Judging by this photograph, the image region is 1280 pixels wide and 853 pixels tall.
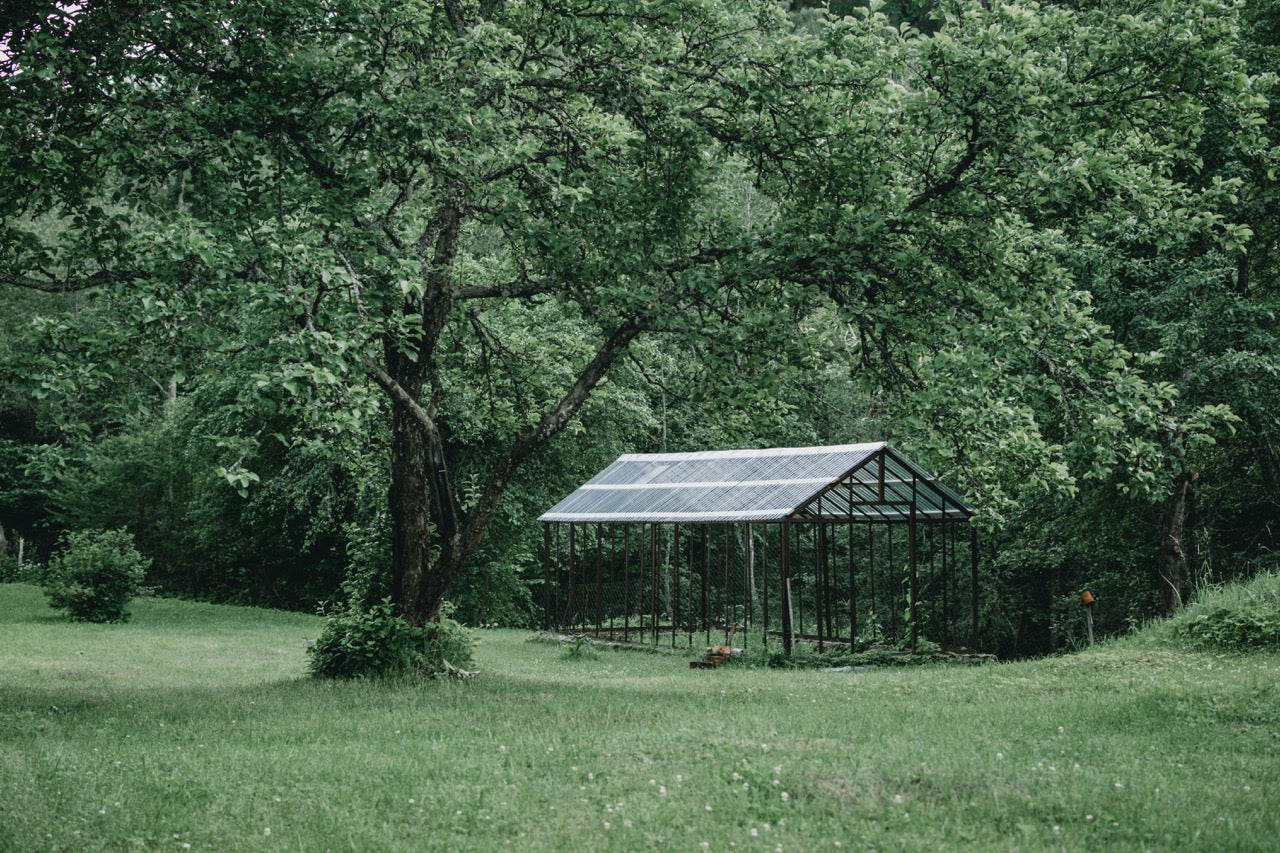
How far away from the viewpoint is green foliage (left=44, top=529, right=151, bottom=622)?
25.1m

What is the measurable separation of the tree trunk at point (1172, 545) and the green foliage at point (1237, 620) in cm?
439

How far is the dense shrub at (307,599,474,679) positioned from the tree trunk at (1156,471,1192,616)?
41.1ft

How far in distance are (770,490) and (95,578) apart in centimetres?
1584

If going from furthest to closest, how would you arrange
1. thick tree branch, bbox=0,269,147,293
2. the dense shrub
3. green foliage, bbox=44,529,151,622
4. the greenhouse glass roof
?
green foliage, bbox=44,529,151,622
the greenhouse glass roof
the dense shrub
thick tree branch, bbox=0,269,147,293

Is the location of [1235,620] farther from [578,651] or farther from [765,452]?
[578,651]

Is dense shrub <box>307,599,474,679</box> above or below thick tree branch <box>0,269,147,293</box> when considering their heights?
below

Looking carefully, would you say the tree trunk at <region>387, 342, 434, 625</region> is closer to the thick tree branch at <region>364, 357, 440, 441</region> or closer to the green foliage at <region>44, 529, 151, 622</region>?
the thick tree branch at <region>364, 357, 440, 441</region>

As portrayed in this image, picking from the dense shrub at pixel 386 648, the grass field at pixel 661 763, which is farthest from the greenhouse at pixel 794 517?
the grass field at pixel 661 763

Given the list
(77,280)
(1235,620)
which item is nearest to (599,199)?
(77,280)

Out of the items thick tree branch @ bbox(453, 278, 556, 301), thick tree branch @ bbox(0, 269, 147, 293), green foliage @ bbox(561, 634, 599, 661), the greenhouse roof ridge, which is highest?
thick tree branch @ bbox(453, 278, 556, 301)

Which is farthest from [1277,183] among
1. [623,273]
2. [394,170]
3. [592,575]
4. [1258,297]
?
[592,575]

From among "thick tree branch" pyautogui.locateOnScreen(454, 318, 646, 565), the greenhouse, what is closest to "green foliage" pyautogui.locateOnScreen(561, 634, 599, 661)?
the greenhouse

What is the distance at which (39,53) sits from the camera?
9602 mm

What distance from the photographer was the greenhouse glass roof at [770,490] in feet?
61.7
